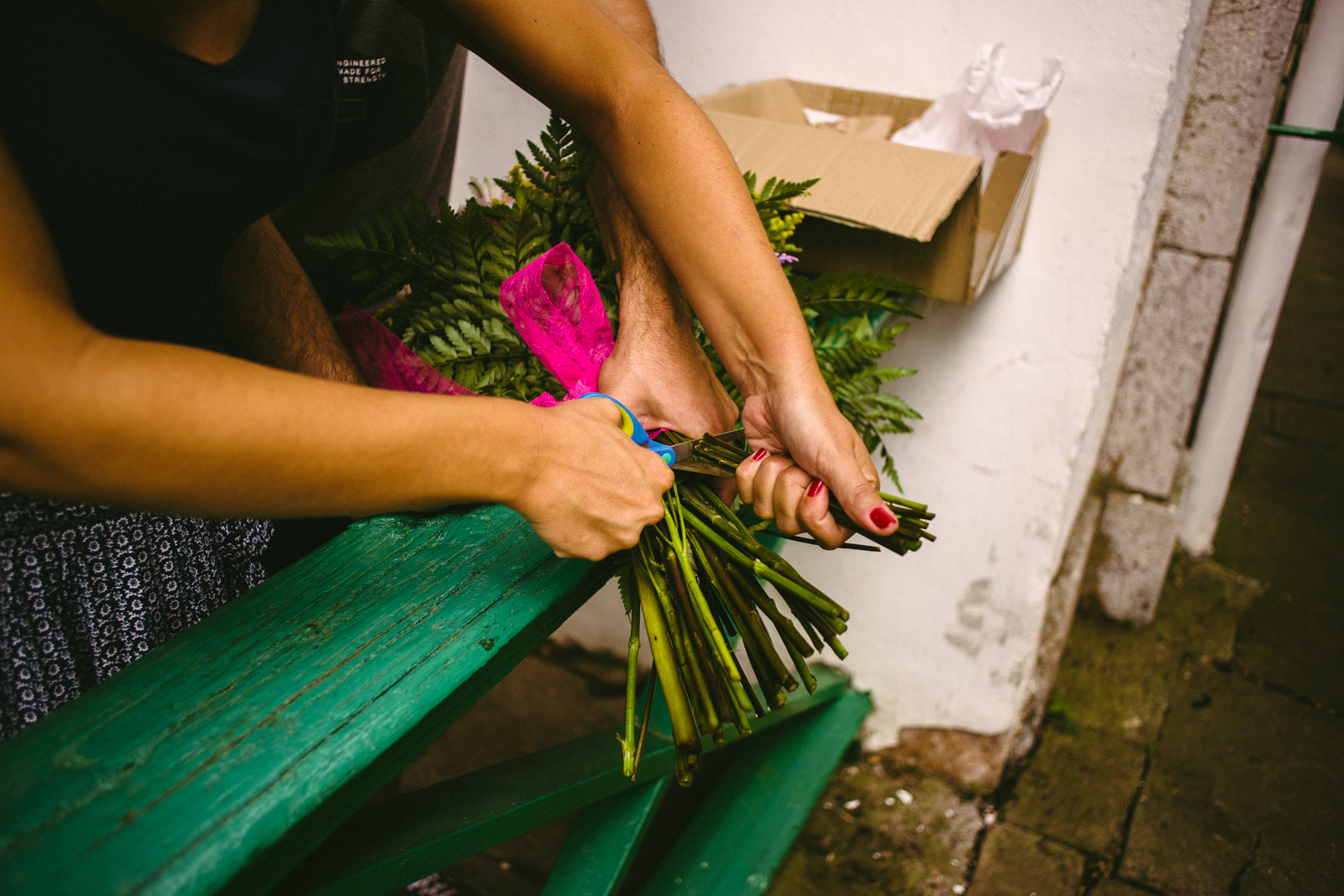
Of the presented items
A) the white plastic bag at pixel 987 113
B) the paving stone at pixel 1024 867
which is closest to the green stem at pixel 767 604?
the white plastic bag at pixel 987 113

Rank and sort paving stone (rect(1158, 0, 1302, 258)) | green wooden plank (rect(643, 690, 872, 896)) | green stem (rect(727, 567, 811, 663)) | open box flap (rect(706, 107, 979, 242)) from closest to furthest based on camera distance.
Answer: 1. green stem (rect(727, 567, 811, 663))
2. open box flap (rect(706, 107, 979, 242))
3. green wooden plank (rect(643, 690, 872, 896))
4. paving stone (rect(1158, 0, 1302, 258))

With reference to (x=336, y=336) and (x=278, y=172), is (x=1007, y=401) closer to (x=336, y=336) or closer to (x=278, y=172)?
(x=336, y=336)

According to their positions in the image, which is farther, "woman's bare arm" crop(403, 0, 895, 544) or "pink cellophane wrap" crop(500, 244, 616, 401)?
"pink cellophane wrap" crop(500, 244, 616, 401)

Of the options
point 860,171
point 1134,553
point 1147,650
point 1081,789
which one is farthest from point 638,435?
point 1147,650

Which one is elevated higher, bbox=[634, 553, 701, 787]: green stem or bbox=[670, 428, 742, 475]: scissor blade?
bbox=[670, 428, 742, 475]: scissor blade

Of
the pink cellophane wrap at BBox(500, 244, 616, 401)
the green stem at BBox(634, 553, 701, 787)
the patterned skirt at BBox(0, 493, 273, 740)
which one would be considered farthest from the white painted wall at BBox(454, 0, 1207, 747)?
the patterned skirt at BBox(0, 493, 273, 740)

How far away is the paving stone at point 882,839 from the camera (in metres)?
2.09

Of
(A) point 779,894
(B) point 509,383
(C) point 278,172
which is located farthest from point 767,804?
(C) point 278,172

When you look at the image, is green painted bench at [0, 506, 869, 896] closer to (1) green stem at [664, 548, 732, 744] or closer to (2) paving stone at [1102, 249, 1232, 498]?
(1) green stem at [664, 548, 732, 744]

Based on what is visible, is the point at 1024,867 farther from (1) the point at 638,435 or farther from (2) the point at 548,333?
(2) the point at 548,333

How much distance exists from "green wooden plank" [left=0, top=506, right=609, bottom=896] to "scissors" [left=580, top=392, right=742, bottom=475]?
0.58 ft

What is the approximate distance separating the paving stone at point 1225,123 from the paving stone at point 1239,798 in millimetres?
1489

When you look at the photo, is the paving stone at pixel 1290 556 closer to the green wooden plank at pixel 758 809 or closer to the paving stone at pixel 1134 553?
the paving stone at pixel 1134 553

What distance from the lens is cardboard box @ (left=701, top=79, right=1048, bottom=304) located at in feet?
4.49
